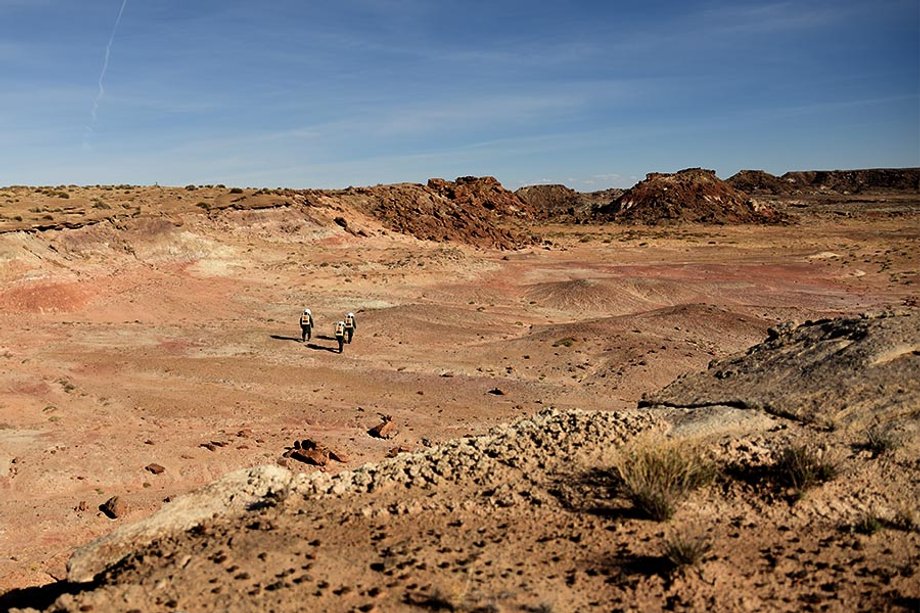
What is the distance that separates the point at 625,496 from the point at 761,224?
266 ft

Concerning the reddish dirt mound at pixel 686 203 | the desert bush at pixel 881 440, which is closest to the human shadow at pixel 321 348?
the desert bush at pixel 881 440

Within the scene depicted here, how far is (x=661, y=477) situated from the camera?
Answer: 7090mm

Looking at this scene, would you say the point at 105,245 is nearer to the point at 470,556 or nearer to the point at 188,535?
the point at 188,535

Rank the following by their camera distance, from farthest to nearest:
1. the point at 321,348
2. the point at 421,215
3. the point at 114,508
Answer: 1. the point at 421,215
2. the point at 321,348
3. the point at 114,508

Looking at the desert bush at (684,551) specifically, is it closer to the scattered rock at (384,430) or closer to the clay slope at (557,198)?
the scattered rock at (384,430)

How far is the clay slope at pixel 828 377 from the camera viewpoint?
8.80 m

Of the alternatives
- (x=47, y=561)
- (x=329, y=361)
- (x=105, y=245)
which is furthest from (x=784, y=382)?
(x=105, y=245)

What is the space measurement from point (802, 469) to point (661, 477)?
163 centimetres

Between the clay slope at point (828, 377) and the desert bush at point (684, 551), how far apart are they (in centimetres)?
359

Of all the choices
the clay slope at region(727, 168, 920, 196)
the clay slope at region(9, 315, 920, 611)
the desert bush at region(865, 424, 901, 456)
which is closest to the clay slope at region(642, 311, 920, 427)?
the clay slope at region(9, 315, 920, 611)

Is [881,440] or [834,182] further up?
[834,182]

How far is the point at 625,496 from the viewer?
24.2 ft

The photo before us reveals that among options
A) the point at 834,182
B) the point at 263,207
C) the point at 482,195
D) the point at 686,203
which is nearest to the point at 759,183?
the point at 834,182

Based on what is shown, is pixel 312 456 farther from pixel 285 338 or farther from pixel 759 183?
pixel 759 183
